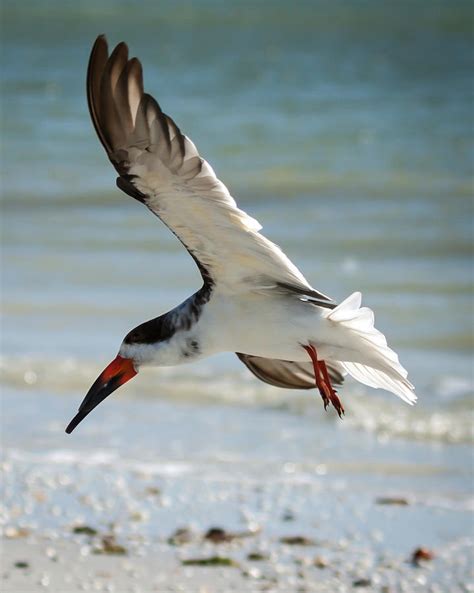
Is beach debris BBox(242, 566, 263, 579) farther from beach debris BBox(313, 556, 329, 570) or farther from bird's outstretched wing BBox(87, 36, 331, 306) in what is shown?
bird's outstretched wing BBox(87, 36, 331, 306)

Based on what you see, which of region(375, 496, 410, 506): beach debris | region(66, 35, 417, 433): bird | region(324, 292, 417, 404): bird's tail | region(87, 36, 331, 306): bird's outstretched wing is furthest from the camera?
region(375, 496, 410, 506): beach debris

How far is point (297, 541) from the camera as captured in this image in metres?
5.20

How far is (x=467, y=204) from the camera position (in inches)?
530

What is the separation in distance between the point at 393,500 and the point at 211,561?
3.35 feet

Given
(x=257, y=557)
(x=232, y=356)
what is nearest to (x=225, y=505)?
(x=257, y=557)

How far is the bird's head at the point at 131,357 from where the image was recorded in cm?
457

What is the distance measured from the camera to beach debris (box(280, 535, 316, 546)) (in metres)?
5.19

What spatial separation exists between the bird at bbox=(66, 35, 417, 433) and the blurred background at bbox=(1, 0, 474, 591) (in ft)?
3.06

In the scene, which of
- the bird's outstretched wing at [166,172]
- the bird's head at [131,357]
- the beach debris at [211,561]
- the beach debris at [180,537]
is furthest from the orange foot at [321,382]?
the beach debris at [180,537]

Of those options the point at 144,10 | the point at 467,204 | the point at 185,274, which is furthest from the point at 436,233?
the point at 144,10

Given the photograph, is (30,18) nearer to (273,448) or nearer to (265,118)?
(265,118)

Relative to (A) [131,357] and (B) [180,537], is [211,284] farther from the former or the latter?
(B) [180,537]

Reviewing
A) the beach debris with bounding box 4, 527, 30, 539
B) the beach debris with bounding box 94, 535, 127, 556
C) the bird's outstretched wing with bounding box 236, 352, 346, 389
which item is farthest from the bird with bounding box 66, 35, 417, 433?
the beach debris with bounding box 4, 527, 30, 539

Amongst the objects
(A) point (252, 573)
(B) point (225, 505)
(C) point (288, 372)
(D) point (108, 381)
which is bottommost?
(A) point (252, 573)
